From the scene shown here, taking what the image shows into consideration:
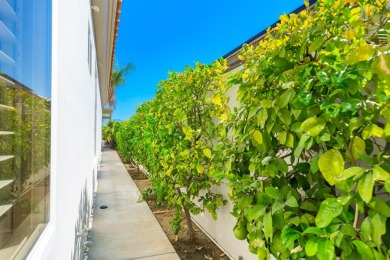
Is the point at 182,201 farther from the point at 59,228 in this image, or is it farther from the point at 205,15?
the point at 205,15

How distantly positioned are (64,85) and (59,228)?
3.18 ft

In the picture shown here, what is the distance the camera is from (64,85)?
1.69 metres

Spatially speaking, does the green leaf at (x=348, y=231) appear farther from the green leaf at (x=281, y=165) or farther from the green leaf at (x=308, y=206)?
the green leaf at (x=281, y=165)

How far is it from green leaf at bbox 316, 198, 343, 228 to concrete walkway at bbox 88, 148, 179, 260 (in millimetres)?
3278

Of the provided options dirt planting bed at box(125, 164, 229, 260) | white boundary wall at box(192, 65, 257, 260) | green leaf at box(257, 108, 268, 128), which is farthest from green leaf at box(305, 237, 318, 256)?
dirt planting bed at box(125, 164, 229, 260)

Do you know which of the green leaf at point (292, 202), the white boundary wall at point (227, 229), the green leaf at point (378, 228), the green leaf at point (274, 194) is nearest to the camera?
the green leaf at point (378, 228)

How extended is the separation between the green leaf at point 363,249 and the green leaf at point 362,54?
0.76 m

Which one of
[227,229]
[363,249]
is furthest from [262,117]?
[227,229]

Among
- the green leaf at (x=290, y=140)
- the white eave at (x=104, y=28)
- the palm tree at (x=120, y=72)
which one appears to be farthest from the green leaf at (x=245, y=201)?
the palm tree at (x=120, y=72)

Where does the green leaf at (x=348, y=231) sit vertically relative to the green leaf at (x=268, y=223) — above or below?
above

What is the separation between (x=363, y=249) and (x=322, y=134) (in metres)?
0.51

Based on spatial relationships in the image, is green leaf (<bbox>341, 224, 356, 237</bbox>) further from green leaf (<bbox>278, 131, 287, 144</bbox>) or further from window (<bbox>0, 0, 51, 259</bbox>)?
window (<bbox>0, 0, 51, 259</bbox>)

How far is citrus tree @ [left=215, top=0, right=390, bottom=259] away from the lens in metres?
0.99

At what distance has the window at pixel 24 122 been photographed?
811mm
